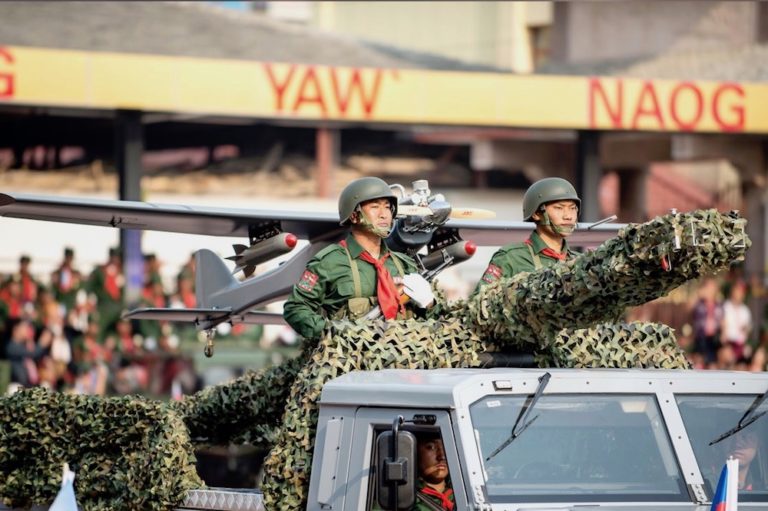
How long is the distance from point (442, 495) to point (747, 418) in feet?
4.73

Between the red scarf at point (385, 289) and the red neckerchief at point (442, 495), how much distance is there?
6.11 feet

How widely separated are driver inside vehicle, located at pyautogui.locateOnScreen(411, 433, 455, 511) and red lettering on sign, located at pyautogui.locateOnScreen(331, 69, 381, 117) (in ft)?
49.8

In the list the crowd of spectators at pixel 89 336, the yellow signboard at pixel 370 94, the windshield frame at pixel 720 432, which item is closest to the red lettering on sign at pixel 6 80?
the yellow signboard at pixel 370 94

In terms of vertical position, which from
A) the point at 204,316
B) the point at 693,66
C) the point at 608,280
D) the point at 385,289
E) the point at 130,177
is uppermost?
the point at 693,66

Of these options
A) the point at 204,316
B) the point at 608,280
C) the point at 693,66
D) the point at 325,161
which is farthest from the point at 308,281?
the point at 325,161

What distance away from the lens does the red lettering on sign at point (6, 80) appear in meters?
19.8

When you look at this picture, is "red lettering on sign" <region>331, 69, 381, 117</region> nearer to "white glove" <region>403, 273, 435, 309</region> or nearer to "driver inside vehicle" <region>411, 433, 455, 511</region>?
"white glove" <region>403, 273, 435, 309</region>

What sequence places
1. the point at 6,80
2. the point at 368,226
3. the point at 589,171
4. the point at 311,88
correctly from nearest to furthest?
the point at 368,226
the point at 6,80
the point at 311,88
the point at 589,171

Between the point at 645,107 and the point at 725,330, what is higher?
the point at 645,107

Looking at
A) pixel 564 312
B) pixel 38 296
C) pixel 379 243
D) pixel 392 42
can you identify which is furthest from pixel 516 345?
pixel 392 42

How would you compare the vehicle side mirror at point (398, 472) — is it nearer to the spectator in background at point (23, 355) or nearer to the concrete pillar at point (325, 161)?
the spectator in background at point (23, 355)

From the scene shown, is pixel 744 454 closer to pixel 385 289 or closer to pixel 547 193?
pixel 385 289

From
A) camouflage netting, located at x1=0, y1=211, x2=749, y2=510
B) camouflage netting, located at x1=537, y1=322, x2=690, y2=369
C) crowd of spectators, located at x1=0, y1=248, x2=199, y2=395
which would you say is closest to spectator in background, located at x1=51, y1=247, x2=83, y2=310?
crowd of spectators, located at x1=0, y1=248, x2=199, y2=395

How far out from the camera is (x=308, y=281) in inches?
322
